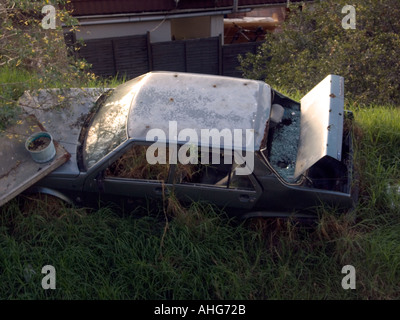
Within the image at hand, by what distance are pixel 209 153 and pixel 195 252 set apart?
96cm

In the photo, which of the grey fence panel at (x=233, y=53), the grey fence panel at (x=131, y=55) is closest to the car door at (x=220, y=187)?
the grey fence panel at (x=131, y=55)

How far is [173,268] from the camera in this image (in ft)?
12.8

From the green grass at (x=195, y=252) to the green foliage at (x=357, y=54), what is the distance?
2544 millimetres

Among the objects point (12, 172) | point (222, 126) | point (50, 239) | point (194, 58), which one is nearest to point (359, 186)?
point (222, 126)

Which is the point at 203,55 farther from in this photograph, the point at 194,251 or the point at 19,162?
the point at 194,251

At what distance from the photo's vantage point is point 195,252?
403 centimetres

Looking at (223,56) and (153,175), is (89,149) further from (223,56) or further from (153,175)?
(223,56)

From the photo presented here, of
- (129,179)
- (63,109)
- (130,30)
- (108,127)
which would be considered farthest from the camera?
(130,30)

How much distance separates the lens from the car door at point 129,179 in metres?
4.16

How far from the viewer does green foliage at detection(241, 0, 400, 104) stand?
6434 mm

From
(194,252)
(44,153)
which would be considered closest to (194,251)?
(194,252)

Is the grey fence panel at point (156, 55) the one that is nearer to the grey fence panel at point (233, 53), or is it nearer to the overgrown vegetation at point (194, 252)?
the grey fence panel at point (233, 53)

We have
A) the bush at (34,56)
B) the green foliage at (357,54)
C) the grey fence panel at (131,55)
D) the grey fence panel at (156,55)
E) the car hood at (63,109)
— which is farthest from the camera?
the grey fence panel at (131,55)

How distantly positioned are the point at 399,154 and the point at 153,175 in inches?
116
